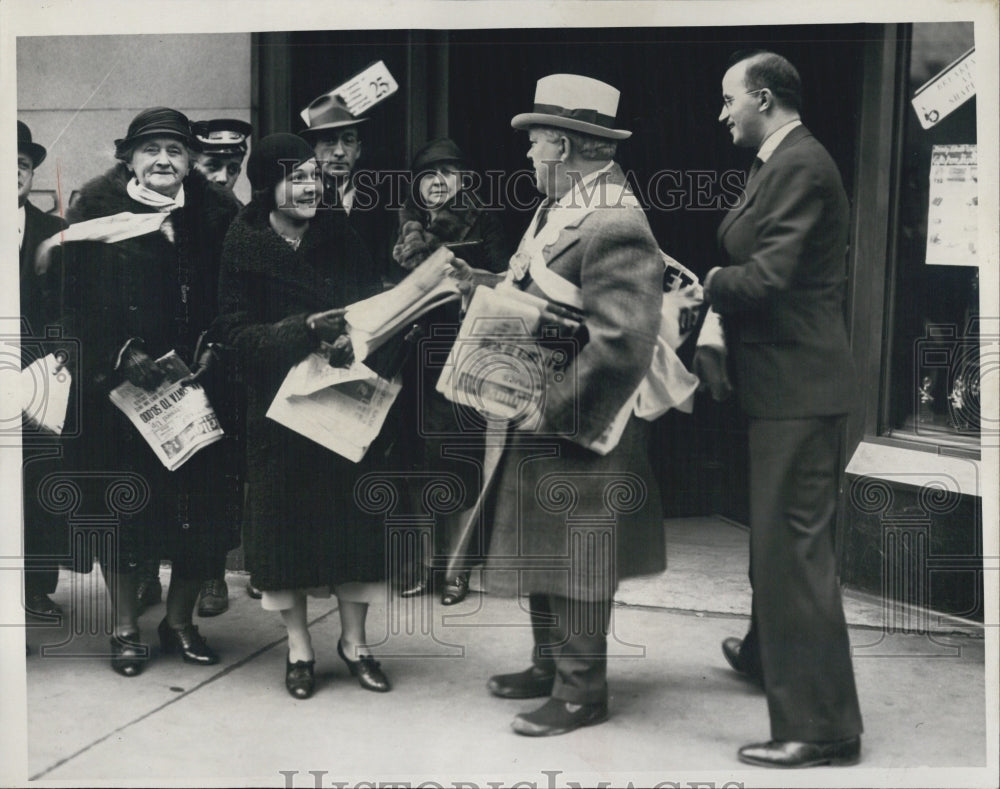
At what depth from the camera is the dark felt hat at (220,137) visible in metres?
4.66

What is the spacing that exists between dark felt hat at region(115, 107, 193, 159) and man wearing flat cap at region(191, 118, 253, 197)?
46 mm

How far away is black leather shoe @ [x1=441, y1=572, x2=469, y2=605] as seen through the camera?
4.56m

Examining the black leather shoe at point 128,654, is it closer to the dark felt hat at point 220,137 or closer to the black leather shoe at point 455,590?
the black leather shoe at point 455,590

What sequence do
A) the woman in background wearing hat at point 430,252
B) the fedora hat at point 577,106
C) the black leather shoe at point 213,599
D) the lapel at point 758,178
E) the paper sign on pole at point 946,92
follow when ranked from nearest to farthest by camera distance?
the lapel at point 758,178 < the fedora hat at point 577,106 < the woman in background wearing hat at point 430,252 < the paper sign on pole at point 946,92 < the black leather shoe at point 213,599

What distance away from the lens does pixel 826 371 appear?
167 inches

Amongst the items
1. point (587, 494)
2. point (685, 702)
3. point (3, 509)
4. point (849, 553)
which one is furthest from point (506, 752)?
point (3, 509)

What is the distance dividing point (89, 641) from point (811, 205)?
3498 millimetres

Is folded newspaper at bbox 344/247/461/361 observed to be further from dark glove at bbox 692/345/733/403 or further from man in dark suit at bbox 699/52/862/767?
man in dark suit at bbox 699/52/862/767

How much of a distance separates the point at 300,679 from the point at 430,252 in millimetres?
1851

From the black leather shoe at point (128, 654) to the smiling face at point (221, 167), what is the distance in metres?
1.97

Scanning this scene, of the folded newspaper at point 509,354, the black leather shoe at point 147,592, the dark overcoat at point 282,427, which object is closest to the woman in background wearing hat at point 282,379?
the dark overcoat at point 282,427

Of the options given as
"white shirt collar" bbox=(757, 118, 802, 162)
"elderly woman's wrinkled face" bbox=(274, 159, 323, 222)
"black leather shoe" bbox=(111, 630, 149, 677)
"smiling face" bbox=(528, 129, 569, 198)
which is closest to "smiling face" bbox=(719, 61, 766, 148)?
"white shirt collar" bbox=(757, 118, 802, 162)

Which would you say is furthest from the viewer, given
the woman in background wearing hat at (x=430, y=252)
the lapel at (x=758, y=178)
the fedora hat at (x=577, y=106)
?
the woman in background wearing hat at (x=430, y=252)

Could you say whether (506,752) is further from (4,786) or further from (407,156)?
(407,156)
